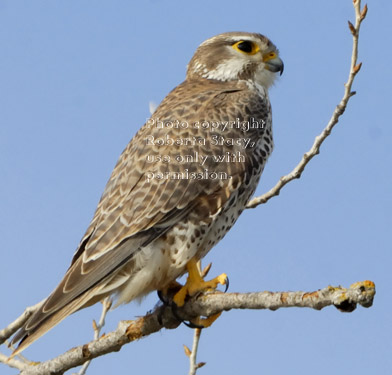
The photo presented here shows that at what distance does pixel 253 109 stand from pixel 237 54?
0.69 metres

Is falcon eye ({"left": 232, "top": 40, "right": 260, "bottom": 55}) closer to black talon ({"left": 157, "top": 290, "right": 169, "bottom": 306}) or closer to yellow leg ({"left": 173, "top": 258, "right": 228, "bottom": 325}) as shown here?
yellow leg ({"left": 173, "top": 258, "right": 228, "bottom": 325})

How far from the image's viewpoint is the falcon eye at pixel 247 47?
18.3 ft

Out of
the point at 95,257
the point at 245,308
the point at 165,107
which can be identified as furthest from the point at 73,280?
the point at 165,107

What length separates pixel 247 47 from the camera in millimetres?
5590

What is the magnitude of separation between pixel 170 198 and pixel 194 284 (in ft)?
1.70

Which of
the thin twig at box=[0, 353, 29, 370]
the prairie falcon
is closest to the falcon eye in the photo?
the prairie falcon

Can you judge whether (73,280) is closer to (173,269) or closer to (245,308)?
(173,269)

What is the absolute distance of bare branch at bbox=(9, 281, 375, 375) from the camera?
292 centimetres

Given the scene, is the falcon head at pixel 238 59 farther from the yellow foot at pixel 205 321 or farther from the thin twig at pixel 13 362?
the thin twig at pixel 13 362

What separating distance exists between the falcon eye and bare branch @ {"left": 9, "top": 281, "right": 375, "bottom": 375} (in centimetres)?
213

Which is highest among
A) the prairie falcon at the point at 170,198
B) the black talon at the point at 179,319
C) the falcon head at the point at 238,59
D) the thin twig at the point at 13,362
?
the falcon head at the point at 238,59

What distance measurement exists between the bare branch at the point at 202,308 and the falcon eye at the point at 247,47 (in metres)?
2.13

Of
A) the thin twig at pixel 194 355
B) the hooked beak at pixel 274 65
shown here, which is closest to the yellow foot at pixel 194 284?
the thin twig at pixel 194 355

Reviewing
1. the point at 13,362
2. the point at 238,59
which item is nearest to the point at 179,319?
the point at 13,362
